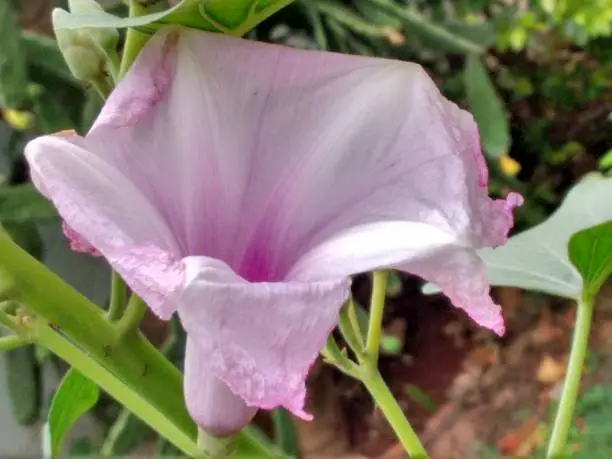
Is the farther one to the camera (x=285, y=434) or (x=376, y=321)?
(x=285, y=434)

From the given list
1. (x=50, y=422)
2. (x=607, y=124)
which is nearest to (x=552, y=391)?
(x=607, y=124)

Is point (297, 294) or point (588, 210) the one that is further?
point (588, 210)

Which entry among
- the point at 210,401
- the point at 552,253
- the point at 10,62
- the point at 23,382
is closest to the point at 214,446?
the point at 210,401

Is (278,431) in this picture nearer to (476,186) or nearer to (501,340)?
(501,340)

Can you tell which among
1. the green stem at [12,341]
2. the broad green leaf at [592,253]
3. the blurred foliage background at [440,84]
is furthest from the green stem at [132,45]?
the blurred foliage background at [440,84]

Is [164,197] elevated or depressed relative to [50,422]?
elevated

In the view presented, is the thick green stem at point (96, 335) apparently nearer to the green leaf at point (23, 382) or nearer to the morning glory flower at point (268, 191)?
the morning glory flower at point (268, 191)

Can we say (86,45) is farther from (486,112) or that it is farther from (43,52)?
(486,112)
